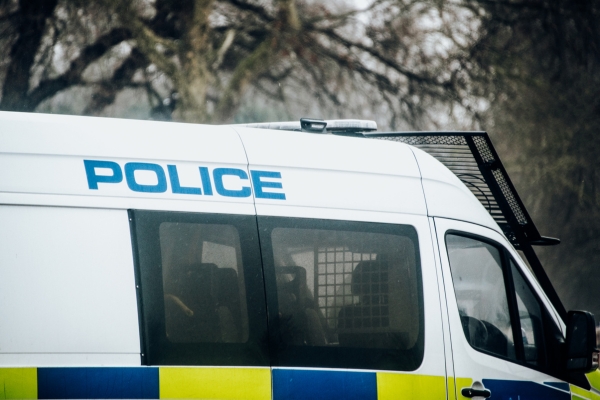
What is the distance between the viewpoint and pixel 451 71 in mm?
9797

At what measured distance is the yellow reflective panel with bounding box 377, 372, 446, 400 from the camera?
10.3 ft

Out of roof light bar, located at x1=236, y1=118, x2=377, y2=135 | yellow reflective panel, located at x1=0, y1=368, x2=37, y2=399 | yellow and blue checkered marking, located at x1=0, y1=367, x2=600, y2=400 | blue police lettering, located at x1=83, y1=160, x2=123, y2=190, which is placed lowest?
yellow and blue checkered marking, located at x1=0, y1=367, x2=600, y2=400

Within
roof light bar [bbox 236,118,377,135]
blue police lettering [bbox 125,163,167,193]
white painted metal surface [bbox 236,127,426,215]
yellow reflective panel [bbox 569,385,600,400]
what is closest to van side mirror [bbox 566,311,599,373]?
yellow reflective panel [bbox 569,385,600,400]

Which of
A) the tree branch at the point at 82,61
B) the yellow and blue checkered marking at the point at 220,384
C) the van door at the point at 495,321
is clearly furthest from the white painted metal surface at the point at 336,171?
the tree branch at the point at 82,61

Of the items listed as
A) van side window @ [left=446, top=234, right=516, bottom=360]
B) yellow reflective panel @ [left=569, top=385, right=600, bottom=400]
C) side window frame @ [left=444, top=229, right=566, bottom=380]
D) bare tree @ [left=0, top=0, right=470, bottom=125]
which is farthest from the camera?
bare tree @ [left=0, top=0, right=470, bottom=125]

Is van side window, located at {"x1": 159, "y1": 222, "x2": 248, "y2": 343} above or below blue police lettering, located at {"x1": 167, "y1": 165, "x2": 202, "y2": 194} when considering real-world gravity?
below

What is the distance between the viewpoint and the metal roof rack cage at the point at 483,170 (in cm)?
383

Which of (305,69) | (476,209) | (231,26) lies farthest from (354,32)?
(476,209)

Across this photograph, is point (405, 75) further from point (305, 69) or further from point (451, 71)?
point (305, 69)

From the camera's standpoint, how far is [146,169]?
287cm

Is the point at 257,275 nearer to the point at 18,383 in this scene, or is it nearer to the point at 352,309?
the point at 352,309

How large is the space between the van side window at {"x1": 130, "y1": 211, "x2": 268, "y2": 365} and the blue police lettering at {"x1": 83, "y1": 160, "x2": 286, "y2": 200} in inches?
3.6

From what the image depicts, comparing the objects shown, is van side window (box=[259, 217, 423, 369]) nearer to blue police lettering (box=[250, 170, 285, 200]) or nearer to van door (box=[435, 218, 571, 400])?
blue police lettering (box=[250, 170, 285, 200])

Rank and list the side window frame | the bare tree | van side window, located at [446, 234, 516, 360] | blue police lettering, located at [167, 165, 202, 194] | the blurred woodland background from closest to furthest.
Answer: blue police lettering, located at [167, 165, 202, 194], van side window, located at [446, 234, 516, 360], the side window frame, the bare tree, the blurred woodland background
